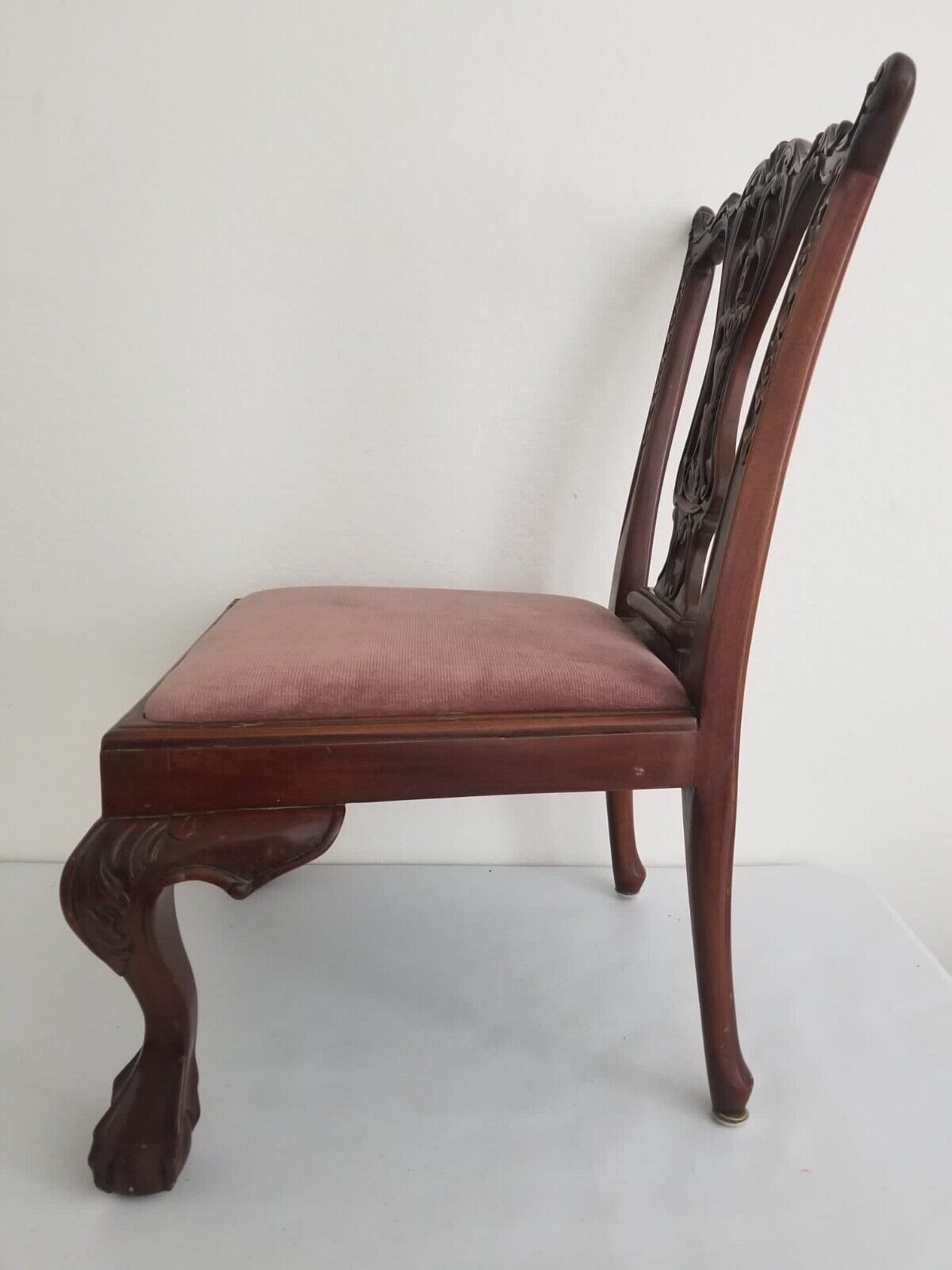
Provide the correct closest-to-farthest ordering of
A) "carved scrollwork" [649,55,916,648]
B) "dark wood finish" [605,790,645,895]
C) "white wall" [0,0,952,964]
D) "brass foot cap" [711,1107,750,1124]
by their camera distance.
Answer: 1. "carved scrollwork" [649,55,916,648]
2. "brass foot cap" [711,1107,750,1124]
3. "white wall" [0,0,952,964]
4. "dark wood finish" [605,790,645,895]

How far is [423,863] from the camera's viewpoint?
61.6 inches

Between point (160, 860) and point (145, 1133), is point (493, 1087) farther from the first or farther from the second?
point (160, 860)

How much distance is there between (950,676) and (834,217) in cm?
97

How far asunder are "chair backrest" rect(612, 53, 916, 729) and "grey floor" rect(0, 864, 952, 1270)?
47 centimetres

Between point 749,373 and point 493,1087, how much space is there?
853 mm

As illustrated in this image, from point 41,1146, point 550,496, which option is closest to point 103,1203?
point 41,1146

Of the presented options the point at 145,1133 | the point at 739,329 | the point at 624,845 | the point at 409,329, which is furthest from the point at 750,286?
the point at 145,1133

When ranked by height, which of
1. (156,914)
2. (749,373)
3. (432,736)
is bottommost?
(156,914)

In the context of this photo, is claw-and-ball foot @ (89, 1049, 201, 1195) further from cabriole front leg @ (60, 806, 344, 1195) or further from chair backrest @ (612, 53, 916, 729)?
chair backrest @ (612, 53, 916, 729)

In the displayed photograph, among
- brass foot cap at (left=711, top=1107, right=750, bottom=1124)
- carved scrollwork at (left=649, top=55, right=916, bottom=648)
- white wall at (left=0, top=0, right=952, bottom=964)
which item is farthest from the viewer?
white wall at (left=0, top=0, right=952, bottom=964)

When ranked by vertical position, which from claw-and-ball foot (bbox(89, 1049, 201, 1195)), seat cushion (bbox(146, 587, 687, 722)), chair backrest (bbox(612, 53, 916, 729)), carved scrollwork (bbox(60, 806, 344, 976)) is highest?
chair backrest (bbox(612, 53, 916, 729))

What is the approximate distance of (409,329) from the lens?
54.2 inches

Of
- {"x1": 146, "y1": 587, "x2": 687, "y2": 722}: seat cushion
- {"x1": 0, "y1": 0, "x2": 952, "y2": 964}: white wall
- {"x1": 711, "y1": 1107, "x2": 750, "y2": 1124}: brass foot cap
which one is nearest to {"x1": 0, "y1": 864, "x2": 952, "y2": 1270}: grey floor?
{"x1": 711, "y1": 1107, "x2": 750, "y2": 1124}: brass foot cap

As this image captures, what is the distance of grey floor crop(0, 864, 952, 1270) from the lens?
809 mm
